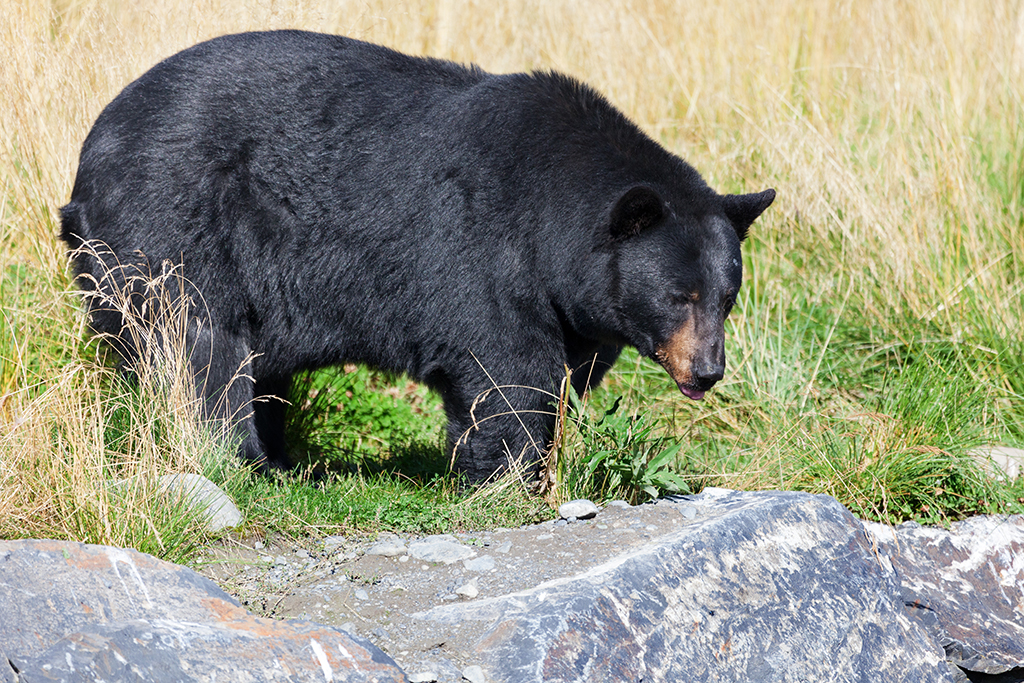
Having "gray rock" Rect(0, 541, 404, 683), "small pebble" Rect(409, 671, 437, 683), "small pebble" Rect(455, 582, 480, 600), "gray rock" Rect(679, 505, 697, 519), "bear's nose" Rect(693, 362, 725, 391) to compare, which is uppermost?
"bear's nose" Rect(693, 362, 725, 391)

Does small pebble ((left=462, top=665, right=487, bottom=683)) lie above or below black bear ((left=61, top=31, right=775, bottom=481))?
below

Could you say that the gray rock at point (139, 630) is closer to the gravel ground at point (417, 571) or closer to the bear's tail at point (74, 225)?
the gravel ground at point (417, 571)

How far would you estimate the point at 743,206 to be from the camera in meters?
4.44

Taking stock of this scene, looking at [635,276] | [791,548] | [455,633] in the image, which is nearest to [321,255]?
[635,276]

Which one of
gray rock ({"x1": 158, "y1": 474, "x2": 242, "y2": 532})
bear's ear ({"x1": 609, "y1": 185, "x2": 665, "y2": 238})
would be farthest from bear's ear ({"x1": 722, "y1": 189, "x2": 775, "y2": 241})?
gray rock ({"x1": 158, "y1": 474, "x2": 242, "y2": 532})

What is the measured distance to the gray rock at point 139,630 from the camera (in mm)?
2918

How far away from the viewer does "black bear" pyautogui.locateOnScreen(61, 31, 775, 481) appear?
4285mm

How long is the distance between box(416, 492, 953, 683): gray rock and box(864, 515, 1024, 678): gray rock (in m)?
0.19

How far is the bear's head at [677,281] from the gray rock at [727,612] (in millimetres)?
595

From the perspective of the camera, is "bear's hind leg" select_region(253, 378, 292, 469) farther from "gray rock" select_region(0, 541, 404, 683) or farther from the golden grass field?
"gray rock" select_region(0, 541, 404, 683)

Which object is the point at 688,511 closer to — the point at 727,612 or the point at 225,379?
the point at 727,612

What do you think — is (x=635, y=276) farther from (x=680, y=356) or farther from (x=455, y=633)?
(x=455, y=633)

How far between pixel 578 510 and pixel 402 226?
1.42 metres

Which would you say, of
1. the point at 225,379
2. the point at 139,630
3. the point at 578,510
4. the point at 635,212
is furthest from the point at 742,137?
the point at 139,630
